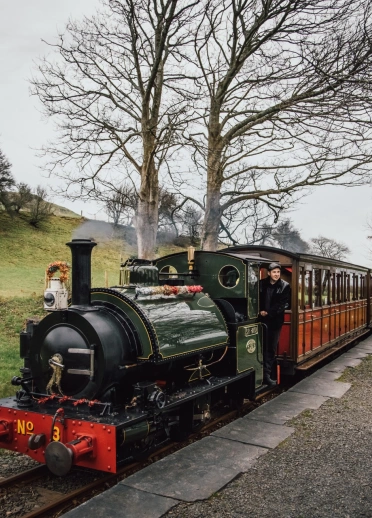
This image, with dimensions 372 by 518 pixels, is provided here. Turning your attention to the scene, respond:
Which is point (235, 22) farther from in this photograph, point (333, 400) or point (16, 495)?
point (16, 495)

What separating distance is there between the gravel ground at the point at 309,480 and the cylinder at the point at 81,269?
2.22 metres

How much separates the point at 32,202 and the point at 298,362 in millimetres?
31986

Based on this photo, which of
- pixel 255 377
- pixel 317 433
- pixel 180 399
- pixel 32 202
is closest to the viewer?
pixel 180 399

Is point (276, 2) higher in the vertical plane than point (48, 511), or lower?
higher

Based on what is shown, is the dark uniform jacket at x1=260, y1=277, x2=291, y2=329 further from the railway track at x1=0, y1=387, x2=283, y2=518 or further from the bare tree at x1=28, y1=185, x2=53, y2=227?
the bare tree at x1=28, y1=185, x2=53, y2=227

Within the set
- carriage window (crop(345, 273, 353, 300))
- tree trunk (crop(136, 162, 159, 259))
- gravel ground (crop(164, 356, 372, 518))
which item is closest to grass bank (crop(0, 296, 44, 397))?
tree trunk (crop(136, 162, 159, 259))

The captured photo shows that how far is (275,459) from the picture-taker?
216 inches

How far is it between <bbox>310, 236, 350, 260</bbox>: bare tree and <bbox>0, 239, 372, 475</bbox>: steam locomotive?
3739cm

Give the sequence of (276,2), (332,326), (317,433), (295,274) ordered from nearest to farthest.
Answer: (317,433), (295,274), (276,2), (332,326)

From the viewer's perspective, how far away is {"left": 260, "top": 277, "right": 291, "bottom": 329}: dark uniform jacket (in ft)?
25.3

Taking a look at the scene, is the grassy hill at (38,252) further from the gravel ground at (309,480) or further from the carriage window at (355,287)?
the gravel ground at (309,480)

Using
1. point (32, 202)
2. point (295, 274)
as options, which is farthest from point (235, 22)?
point (32, 202)

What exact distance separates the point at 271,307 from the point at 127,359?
329 cm

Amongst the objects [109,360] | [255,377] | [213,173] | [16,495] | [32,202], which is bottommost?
[16,495]
